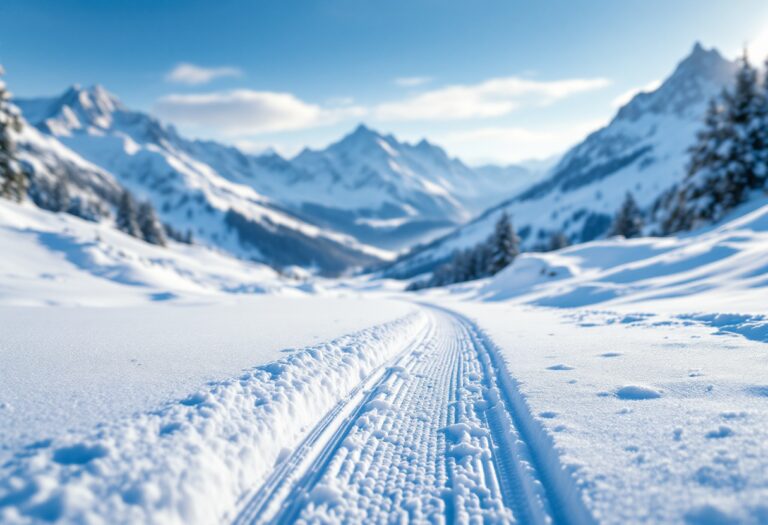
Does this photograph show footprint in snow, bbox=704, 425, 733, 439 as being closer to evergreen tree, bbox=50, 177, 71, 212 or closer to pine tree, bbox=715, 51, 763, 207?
pine tree, bbox=715, 51, 763, 207

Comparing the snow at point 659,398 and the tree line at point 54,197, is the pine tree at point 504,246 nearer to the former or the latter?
the snow at point 659,398

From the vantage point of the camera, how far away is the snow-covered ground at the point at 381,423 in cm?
279

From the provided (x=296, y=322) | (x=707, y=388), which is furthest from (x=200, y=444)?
(x=296, y=322)

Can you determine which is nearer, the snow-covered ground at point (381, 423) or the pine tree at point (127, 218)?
the snow-covered ground at point (381, 423)

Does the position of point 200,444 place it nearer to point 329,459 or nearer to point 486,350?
point 329,459

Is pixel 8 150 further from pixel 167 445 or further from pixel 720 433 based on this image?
pixel 720 433

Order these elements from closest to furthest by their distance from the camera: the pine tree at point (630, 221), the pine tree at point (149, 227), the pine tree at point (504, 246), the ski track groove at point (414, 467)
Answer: the ski track groove at point (414, 467) → the pine tree at point (630, 221) → the pine tree at point (504, 246) → the pine tree at point (149, 227)

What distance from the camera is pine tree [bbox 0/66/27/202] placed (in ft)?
87.1

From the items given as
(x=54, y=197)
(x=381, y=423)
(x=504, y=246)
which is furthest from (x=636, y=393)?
(x=54, y=197)

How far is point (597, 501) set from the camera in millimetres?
2785

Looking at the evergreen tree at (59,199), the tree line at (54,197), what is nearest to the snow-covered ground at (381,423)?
the tree line at (54,197)

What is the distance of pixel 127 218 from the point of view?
5497cm

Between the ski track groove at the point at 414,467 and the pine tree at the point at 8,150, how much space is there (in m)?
35.3

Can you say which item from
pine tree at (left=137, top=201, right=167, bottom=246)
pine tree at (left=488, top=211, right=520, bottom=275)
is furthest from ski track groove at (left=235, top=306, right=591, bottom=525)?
pine tree at (left=137, top=201, right=167, bottom=246)
